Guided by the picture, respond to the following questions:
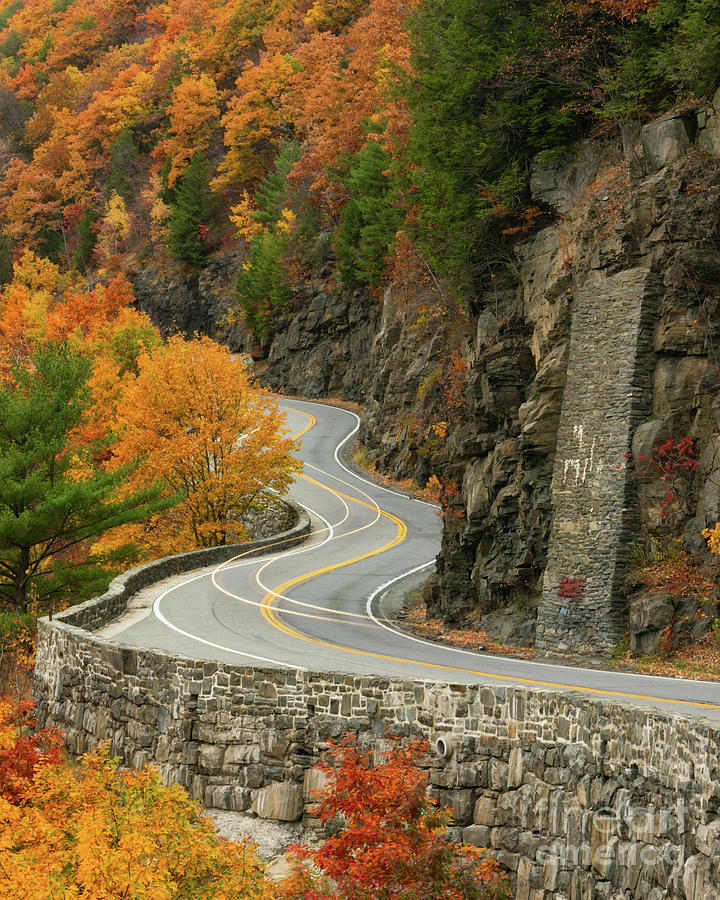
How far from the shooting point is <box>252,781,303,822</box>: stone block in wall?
47.1 ft

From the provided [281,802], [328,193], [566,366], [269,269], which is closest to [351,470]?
[328,193]

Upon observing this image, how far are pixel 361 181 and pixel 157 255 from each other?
3779cm

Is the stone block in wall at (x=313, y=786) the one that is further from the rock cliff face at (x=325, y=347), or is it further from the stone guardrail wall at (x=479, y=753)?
the rock cliff face at (x=325, y=347)

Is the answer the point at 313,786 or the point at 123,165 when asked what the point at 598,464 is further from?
the point at 123,165

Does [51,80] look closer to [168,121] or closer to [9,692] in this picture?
[168,121]

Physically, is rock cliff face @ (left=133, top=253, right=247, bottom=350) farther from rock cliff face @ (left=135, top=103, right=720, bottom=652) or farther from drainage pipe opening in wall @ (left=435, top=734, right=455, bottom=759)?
drainage pipe opening in wall @ (left=435, top=734, right=455, bottom=759)

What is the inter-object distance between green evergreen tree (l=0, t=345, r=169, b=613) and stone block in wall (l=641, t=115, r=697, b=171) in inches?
663

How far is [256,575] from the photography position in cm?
3262

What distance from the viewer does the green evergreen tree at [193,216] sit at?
Result: 81.5m

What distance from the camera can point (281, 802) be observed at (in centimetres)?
1447

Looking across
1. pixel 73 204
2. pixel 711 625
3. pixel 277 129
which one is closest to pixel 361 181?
pixel 277 129

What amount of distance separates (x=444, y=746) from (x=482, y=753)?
545 millimetres

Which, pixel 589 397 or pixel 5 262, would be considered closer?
pixel 589 397

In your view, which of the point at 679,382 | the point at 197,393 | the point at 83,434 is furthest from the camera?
the point at 83,434
